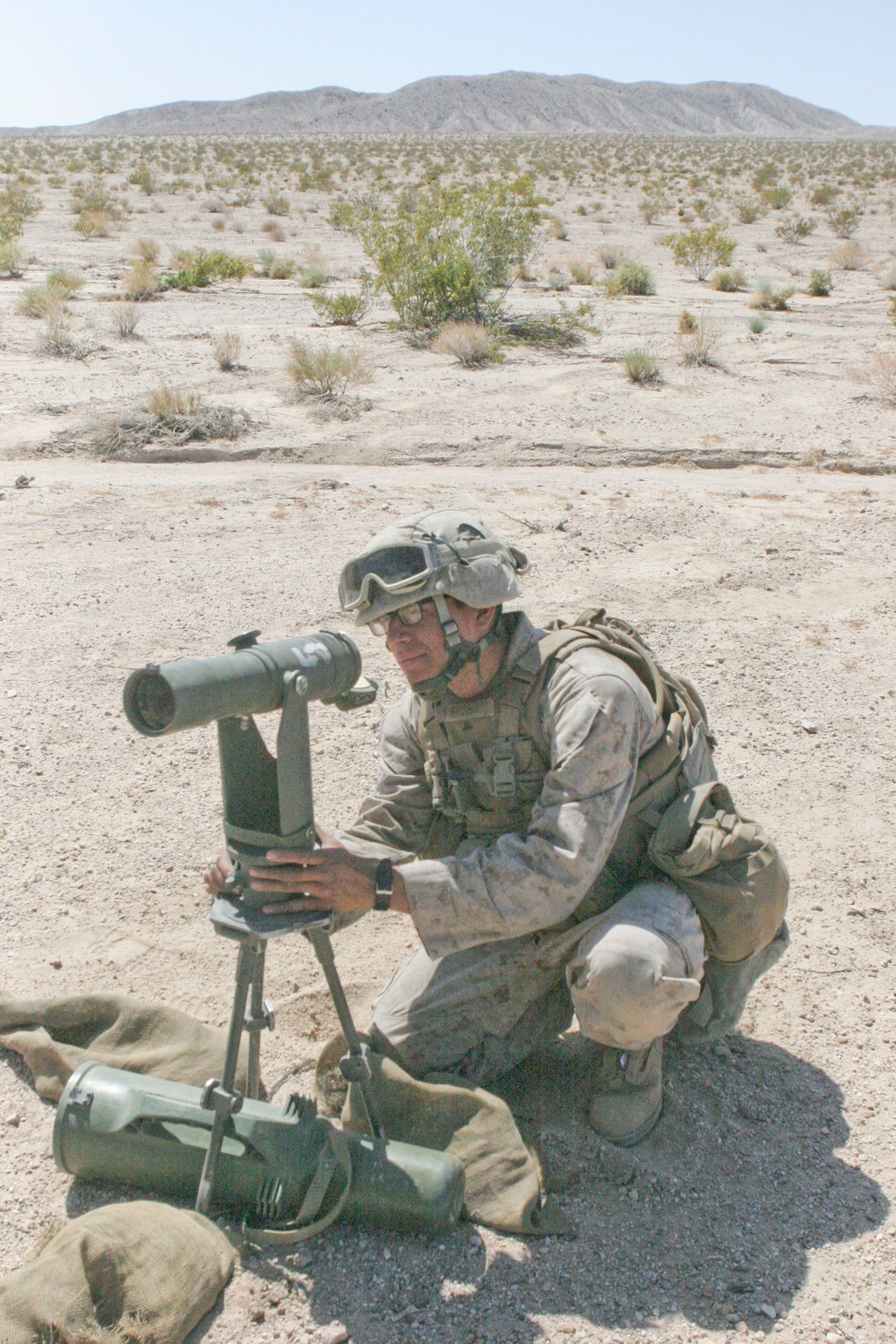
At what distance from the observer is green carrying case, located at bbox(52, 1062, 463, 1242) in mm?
2252

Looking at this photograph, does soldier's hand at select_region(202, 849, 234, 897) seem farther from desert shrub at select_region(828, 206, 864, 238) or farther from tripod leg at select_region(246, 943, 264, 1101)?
desert shrub at select_region(828, 206, 864, 238)

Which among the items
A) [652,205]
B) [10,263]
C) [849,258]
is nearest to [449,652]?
[10,263]

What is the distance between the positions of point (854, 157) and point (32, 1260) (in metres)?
57.1

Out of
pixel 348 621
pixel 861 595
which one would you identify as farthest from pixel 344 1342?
pixel 861 595

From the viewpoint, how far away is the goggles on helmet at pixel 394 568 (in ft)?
7.97

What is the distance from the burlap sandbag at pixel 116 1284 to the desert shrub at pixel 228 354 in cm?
931

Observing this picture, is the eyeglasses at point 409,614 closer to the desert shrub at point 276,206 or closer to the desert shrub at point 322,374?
the desert shrub at point 322,374

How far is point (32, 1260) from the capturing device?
2162 millimetres

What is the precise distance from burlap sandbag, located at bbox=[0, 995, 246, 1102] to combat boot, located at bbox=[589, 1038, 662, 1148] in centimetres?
84

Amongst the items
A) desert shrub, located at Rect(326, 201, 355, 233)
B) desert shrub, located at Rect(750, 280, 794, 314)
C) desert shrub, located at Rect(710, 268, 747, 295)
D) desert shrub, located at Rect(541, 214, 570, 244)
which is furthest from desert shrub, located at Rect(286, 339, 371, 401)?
desert shrub, located at Rect(541, 214, 570, 244)

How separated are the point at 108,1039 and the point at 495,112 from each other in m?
144

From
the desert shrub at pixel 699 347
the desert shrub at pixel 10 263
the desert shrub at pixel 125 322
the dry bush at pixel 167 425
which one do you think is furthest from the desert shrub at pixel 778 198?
the dry bush at pixel 167 425

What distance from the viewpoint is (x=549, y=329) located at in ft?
42.0

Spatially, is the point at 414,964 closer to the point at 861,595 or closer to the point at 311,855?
the point at 311,855
